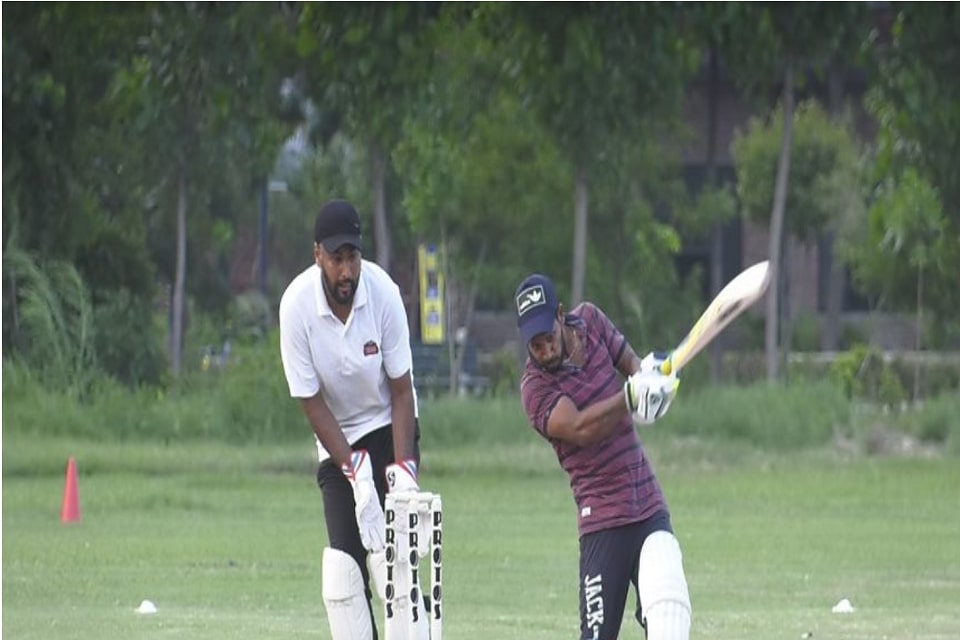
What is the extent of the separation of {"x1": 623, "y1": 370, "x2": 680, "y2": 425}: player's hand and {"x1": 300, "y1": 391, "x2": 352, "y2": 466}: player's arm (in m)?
1.55

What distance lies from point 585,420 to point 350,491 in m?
1.39

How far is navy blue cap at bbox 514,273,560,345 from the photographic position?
338 inches

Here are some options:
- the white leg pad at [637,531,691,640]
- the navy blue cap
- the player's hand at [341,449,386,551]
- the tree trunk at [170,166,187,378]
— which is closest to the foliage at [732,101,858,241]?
the tree trunk at [170,166,187,378]

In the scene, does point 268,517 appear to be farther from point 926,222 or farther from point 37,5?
point 926,222

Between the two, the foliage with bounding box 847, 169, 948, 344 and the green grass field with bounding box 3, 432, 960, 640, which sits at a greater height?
the foliage with bounding box 847, 169, 948, 344

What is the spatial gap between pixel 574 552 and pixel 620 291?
1956cm

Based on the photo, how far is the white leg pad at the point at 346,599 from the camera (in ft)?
31.1

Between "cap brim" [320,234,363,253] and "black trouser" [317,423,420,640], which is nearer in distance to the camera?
"cap brim" [320,234,363,253]

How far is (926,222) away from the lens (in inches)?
1145

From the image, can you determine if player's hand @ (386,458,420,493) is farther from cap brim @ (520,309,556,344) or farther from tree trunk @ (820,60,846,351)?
tree trunk @ (820,60,846,351)

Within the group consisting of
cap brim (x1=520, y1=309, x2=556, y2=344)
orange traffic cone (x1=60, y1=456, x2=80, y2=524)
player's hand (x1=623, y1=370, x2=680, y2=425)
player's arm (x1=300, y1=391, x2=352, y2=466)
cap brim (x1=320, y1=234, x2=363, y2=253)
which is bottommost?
orange traffic cone (x1=60, y1=456, x2=80, y2=524)

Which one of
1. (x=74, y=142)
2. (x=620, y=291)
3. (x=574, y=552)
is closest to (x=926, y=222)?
(x=620, y=291)

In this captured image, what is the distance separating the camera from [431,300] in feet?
151

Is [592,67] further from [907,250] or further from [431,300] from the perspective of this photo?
[431,300]
